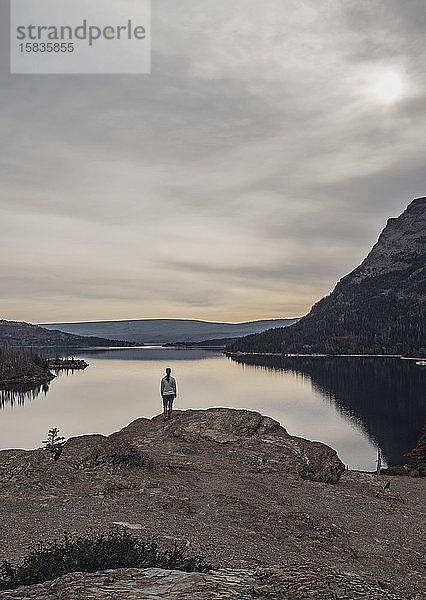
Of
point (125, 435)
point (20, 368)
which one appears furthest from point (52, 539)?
point (20, 368)

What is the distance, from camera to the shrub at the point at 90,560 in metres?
9.25

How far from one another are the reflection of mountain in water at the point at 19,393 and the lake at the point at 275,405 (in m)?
0.26

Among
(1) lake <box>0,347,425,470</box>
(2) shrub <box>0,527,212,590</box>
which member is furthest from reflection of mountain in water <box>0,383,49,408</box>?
(2) shrub <box>0,527,212,590</box>

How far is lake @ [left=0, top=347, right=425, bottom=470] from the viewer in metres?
58.1

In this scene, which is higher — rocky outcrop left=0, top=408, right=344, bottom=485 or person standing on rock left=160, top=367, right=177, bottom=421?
person standing on rock left=160, top=367, right=177, bottom=421

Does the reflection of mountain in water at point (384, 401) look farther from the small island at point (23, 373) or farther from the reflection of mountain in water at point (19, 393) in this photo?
the small island at point (23, 373)

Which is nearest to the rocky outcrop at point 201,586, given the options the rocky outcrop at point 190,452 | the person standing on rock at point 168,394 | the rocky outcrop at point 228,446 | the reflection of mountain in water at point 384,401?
the rocky outcrop at point 190,452

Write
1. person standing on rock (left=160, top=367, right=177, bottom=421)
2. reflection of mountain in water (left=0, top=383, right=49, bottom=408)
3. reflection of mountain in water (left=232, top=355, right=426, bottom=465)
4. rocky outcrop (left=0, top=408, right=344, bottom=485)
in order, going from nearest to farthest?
rocky outcrop (left=0, top=408, right=344, bottom=485)
person standing on rock (left=160, top=367, right=177, bottom=421)
reflection of mountain in water (left=232, top=355, right=426, bottom=465)
reflection of mountain in water (left=0, top=383, right=49, bottom=408)

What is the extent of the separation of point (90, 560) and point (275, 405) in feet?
249

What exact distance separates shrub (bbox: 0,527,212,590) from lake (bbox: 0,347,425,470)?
123ft

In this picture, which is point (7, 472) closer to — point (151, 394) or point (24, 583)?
point (24, 583)

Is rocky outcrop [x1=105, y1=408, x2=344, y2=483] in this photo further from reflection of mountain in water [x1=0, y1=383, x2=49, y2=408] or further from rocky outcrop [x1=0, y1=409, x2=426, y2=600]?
reflection of mountain in water [x1=0, y1=383, x2=49, y2=408]

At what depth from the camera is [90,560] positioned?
9906mm

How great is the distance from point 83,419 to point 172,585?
67.0 m
